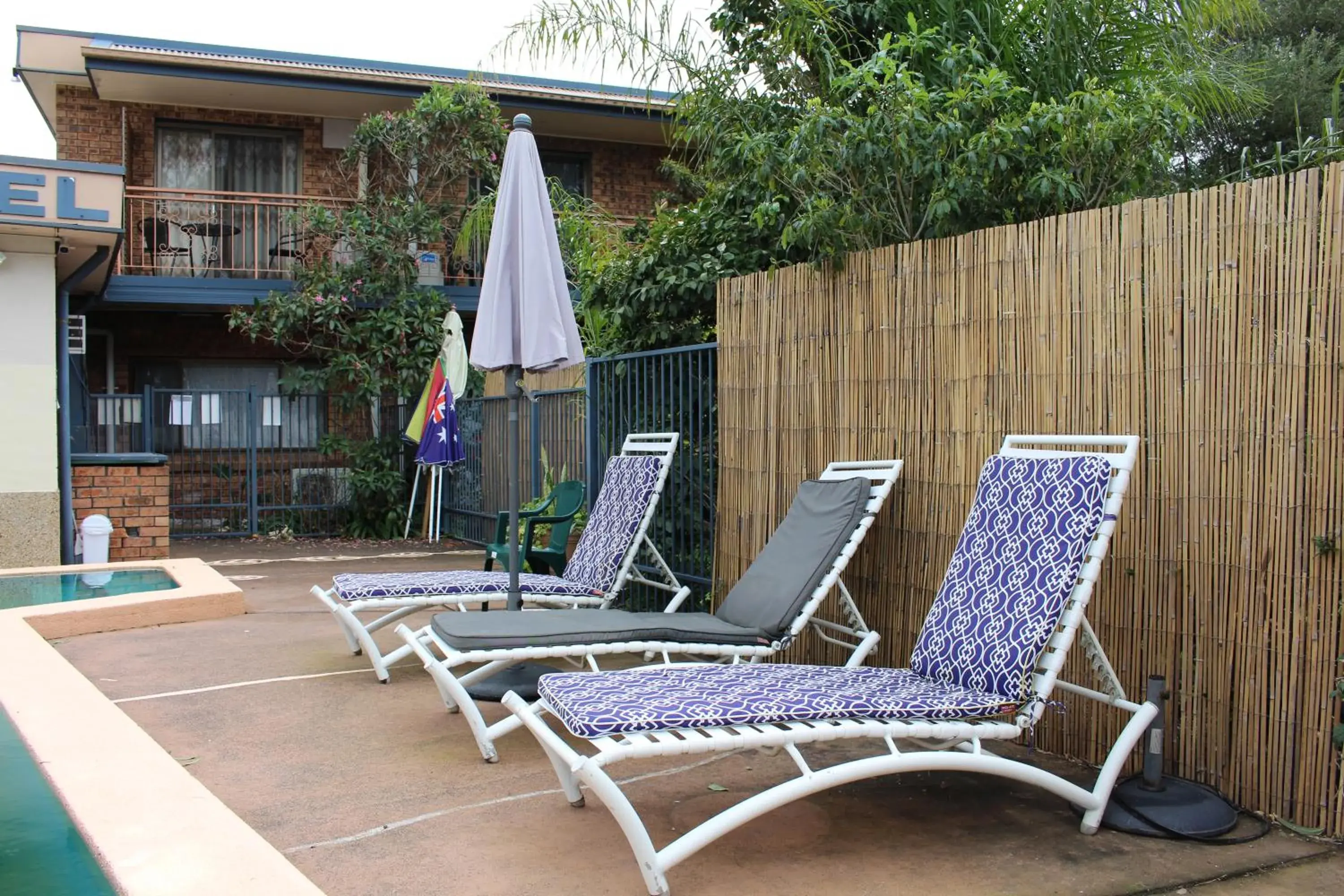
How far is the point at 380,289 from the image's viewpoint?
13398 millimetres

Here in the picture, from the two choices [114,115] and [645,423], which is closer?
[645,423]

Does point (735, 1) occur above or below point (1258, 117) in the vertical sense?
below

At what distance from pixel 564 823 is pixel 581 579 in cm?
251

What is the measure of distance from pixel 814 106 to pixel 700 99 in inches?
74.3

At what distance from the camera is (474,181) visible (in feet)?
51.8

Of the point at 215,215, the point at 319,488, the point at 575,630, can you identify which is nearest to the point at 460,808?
the point at 575,630

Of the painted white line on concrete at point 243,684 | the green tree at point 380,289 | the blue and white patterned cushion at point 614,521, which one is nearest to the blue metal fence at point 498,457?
the green tree at point 380,289

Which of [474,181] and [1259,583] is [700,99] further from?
[474,181]

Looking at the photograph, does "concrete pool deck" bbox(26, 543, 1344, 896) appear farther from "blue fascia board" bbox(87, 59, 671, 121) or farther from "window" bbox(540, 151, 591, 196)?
"window" bbox(540, 151, 591, 196)

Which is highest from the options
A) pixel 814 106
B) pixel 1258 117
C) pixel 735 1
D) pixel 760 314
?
pixel 1258 117

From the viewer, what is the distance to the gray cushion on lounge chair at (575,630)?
404cm

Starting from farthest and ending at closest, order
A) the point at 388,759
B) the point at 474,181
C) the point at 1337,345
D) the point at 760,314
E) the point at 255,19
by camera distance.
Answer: the point at 255,19, the point at 474,181, the point at 760,314, the point at 388,759, the point at 1337,345

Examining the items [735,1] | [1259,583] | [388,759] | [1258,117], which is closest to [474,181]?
[735,1]

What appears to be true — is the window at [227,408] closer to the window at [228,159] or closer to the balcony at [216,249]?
the balcony at [216,249]
